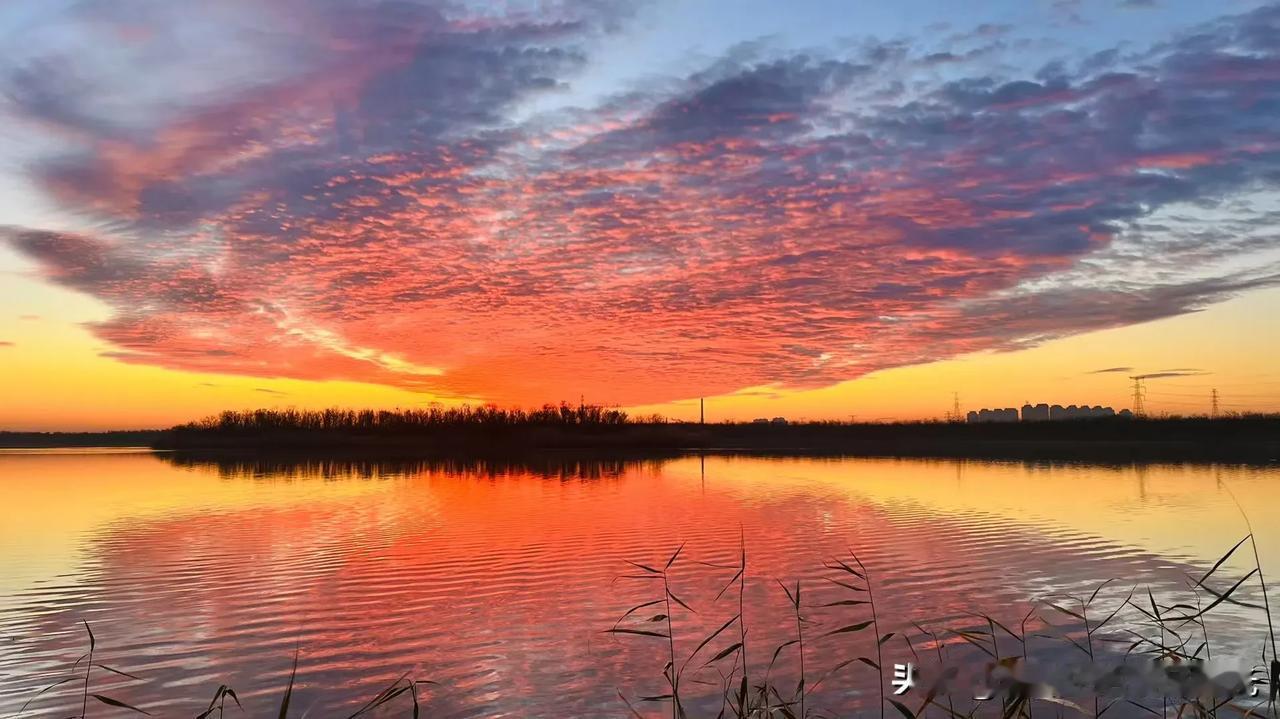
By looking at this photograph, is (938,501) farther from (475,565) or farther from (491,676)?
(491,676)

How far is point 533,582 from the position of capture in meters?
14.2

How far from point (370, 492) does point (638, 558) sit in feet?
65.1

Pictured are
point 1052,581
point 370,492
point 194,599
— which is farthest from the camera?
point 370,492

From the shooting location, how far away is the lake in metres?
8.91

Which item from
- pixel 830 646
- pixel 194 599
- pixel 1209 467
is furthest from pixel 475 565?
pixel 1209 467

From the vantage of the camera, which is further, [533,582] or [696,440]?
[696,440]

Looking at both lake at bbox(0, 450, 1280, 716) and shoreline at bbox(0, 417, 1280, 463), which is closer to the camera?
lake at bbox(0, 450, 1280, 716)

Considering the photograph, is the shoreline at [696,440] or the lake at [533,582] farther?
the shoreline at [696,440]

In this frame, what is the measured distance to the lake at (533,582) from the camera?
891cm

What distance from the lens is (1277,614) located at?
1123cm

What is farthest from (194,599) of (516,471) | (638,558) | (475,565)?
(516,471)

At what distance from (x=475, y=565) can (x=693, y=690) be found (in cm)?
849

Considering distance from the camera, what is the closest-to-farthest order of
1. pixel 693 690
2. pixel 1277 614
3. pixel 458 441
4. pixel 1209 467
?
pixel 693 690, pixel 1277 614, pixel 1209 467, pixel 458 441

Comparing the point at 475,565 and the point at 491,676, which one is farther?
the point at 475,565
